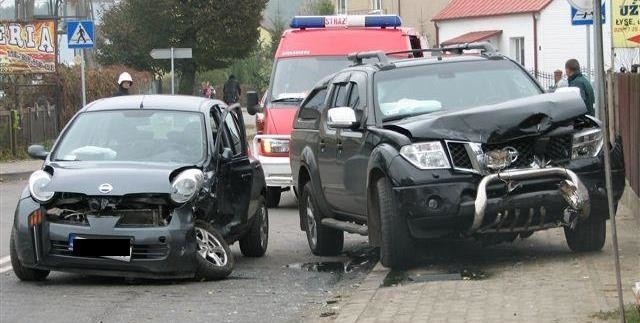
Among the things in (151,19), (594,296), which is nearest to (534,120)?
(594,296)

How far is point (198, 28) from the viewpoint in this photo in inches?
1698

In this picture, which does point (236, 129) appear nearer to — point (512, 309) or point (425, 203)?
point (425, 203)

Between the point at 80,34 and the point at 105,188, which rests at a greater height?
the point at 80,34

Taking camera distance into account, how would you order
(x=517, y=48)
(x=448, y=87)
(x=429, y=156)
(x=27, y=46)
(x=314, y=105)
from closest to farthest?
(x=429, y=156) < (x=448, y=87) < (x=314, y=105) < (x=27, y=46) < (x=517, y=48)

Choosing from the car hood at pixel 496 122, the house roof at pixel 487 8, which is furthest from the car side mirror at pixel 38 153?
the house roof at pixel 487 8

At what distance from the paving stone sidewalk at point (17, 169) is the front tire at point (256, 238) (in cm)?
1339

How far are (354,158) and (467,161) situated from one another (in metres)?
1.45

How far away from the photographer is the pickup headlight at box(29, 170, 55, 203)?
1024 centimetres

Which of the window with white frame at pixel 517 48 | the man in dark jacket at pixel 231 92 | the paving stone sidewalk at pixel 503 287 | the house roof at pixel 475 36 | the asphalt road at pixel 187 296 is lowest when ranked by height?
the asphalt road at pixel 187 296

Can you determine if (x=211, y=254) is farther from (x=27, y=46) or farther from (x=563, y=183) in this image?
(x=27, y=46)

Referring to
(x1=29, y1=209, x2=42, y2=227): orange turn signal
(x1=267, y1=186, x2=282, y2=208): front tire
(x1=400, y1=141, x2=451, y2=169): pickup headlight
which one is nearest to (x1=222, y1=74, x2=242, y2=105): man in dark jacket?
(x1=267, y1=186, x2=282, y2=208): front tire

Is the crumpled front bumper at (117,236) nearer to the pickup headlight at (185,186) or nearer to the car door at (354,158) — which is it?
the pickup headlight at (185,186)

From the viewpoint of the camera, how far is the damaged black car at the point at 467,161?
987 cm

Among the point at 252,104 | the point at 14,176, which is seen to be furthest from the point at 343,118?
the point at 14,176
